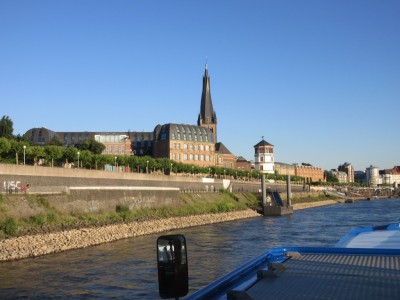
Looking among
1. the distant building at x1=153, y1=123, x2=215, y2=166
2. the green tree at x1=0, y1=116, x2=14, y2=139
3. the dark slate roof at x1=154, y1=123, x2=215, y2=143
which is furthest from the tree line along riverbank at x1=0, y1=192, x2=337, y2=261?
the dark slate roof at x1=154, y1=123, x2=215, y2=143

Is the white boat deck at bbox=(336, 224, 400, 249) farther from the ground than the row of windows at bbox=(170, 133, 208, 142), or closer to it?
closer to it

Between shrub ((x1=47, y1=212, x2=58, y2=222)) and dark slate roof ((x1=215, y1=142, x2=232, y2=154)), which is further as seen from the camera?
dark slate roof ((x1=215, y1=142, x2=232, y2=154))

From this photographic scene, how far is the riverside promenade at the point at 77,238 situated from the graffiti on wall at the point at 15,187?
574 cm

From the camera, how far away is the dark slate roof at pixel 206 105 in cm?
15525

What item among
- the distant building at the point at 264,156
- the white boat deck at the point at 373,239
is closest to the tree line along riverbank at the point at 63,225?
the white boat deck at the point at 373,239

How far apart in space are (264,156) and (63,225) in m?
117

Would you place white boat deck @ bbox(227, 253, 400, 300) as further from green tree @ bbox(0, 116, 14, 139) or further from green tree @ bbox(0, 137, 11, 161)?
green tree @ bbox(0, 116, 14, 139)

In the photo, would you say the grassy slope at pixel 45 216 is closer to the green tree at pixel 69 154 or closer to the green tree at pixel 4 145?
the green tree at pixel 69 154

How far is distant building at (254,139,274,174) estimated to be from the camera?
491 feet

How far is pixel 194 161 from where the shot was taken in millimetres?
129625

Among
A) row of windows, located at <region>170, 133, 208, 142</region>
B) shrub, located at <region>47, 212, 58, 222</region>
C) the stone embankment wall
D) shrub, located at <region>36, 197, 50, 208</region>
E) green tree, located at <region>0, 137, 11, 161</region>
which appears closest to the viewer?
the stone embankment wall

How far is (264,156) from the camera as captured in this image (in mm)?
150250

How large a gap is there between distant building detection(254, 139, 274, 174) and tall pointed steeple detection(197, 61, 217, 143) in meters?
14.0

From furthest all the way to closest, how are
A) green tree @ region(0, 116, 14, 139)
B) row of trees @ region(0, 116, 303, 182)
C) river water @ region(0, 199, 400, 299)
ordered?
green tree @ region(0, 116, 14, 139) < row of trees @ region(0, 116, 303, 182) < river water @ region(0, 199, 400, 299)
